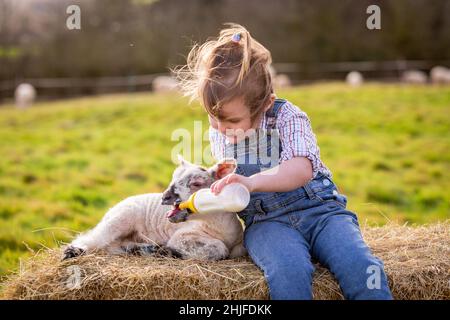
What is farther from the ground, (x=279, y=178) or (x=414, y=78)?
(x=279, y=178)

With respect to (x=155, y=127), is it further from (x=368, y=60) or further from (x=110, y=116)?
(x=368, y=60)

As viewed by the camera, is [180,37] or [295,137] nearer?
[295,137]

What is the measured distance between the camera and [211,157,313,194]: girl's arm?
2984 millimetres

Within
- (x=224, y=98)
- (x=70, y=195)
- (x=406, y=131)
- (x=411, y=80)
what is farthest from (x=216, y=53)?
(x=411, y=80)

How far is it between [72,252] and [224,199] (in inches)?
40.0

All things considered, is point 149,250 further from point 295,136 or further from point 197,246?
point 295,136

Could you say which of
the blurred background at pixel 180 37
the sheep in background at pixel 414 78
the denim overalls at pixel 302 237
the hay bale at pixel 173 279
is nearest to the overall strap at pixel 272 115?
the denim overalls at pixel 302 237

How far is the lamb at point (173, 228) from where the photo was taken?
3.29m

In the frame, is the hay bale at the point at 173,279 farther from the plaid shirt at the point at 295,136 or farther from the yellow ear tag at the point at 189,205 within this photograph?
the plaid shirt at the point at 295,136

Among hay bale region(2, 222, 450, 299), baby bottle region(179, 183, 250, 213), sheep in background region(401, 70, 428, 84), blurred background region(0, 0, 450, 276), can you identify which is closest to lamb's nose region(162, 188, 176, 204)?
baby bottle region(179, 183, 250, 213)

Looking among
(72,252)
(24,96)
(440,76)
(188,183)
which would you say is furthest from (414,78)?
(72,252)

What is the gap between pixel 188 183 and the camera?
10.9 ft

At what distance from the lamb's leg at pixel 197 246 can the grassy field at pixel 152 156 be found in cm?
88

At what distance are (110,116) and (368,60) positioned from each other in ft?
37.4
